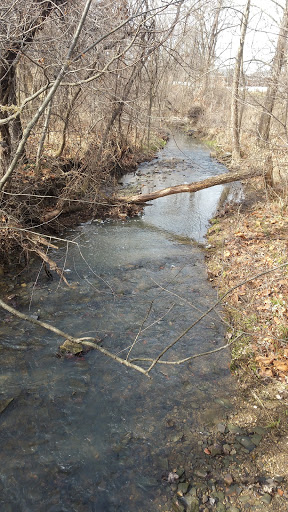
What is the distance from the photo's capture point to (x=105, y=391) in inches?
148

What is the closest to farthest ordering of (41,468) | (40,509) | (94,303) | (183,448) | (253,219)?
(40,509) → (41,468) → (183,448) → (94,303) → (253,219)

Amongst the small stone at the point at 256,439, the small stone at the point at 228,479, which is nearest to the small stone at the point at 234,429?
the small stone at the point at 256,439

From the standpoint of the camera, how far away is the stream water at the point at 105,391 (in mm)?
2873

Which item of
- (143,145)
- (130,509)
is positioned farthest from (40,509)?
(143,145)

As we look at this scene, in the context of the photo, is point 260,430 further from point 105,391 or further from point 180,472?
point 105,391

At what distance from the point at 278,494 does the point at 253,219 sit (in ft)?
20.5

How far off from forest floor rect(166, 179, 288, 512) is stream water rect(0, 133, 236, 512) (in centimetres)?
16

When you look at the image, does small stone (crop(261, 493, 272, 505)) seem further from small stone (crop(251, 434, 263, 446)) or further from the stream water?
the stream water

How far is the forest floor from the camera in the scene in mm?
2822

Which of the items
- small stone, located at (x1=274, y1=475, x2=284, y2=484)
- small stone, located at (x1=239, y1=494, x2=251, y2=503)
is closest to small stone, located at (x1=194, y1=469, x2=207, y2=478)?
small stone, located at (x1=239, y1=494, x2=251, y2=503)

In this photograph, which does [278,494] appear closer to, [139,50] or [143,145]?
[139,50]

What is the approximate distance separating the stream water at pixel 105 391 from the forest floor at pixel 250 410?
16cm

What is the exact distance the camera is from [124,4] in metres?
7.45

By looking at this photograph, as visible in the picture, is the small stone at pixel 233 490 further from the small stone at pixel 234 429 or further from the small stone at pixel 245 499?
the small stone at pixel 234 429
